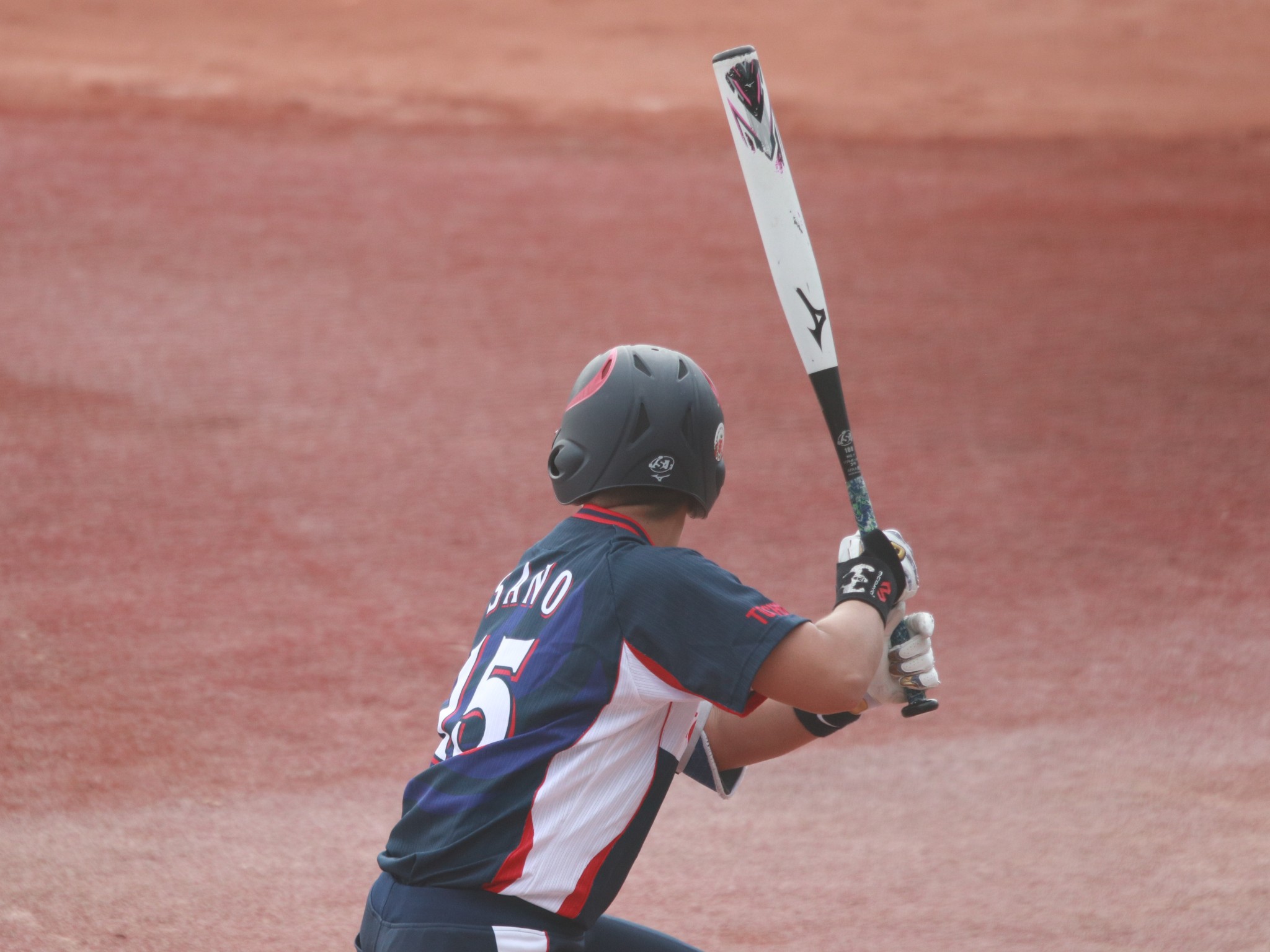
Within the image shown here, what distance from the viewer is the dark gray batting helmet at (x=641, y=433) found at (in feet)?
8.03

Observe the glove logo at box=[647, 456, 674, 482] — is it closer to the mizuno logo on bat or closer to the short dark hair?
the short dark hair

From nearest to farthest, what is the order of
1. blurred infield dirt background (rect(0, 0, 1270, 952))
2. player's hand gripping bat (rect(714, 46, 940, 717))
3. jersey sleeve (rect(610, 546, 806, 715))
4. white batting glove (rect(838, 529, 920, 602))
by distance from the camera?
jersey sleeve (rect(610, 546, 806, 715)) < white batting glove (rect(838, 529, 920, 602)) < player's hand gripping bat (rect(714, 46, 940, 717)) < blurred infield dirt background (rect(0, 0, 1270, 952))

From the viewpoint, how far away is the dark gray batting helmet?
2447 millimetres

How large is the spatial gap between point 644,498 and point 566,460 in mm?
150

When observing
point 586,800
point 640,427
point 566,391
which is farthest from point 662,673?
point 566,391

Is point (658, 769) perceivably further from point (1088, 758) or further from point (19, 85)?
point (19, 85)

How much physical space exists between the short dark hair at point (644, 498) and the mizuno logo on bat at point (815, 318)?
765 mm

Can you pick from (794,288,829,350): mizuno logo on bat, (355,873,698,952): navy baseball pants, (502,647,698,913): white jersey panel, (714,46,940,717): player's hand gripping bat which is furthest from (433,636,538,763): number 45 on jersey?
(794,288,829,350): mizuno logo on bat

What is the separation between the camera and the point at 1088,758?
19.0ft

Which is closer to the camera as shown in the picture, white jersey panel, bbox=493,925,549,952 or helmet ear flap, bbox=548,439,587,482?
white jersey panel, bbox=493,925,549,952

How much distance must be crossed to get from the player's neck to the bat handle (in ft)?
1.67

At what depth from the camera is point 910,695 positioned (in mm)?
2742

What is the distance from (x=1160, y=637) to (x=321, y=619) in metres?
4.07

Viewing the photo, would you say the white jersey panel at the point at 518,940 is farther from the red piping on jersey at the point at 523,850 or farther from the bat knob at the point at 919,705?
the bat knob at the point at 919,705
